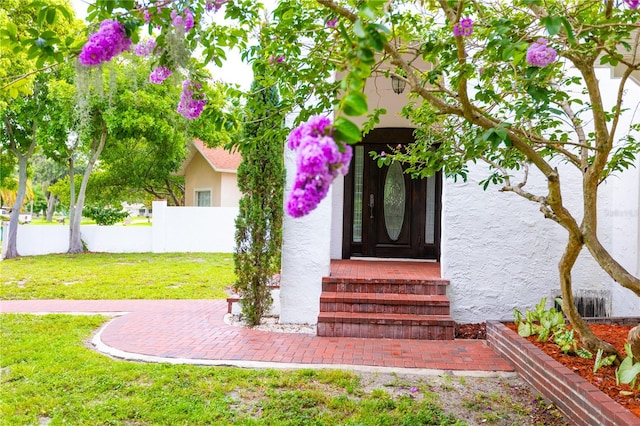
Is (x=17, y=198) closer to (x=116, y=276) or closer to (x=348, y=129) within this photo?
(x=116, y=276)

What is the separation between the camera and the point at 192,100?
3.51 m

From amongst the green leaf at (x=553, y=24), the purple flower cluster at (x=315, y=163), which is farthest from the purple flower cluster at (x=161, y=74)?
the green leaf at (x=553, y=24)

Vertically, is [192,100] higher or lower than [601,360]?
higher

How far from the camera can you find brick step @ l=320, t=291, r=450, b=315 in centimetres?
569

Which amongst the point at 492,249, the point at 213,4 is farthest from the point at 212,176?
the point at 213,4

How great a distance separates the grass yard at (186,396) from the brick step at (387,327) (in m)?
1.32

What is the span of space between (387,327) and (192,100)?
339 cm

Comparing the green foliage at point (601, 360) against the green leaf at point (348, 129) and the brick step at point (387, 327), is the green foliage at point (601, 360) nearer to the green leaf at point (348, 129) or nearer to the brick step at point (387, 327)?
the brick step at point (387, 327)

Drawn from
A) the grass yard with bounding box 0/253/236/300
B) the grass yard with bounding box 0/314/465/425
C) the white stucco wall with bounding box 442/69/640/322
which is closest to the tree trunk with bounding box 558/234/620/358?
the grass yard with bounding box 0/314/465/425

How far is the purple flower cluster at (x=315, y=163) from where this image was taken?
1.45 meters

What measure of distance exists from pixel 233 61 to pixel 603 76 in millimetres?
4735

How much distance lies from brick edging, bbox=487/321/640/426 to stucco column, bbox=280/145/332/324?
2313mm

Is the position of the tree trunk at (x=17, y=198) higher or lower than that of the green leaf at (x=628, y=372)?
higher

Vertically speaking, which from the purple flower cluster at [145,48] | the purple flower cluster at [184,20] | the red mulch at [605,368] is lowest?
the red mulch at [605,368]
